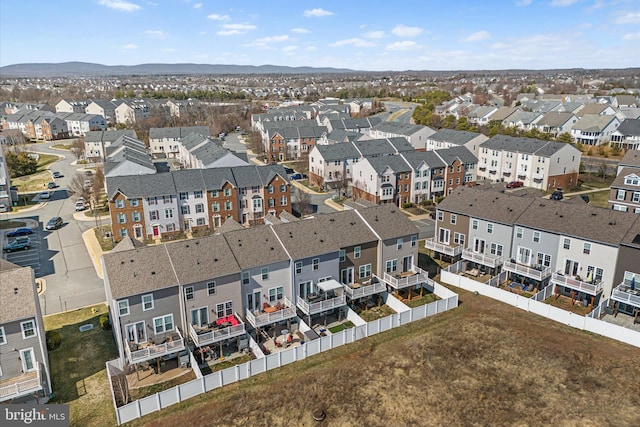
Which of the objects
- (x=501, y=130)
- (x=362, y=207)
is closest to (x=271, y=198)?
(x=362, y=207)

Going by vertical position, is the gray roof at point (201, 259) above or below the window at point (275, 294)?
above

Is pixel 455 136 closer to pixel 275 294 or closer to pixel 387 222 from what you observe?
pixel 387 222

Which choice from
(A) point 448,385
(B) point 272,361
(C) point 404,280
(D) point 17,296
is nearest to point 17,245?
(D) point 17,296

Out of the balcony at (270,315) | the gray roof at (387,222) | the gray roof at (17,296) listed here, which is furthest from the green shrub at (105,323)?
the gray roof at (387,222)

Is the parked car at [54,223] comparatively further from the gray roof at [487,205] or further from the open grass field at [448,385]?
the gray roof at [487,205]

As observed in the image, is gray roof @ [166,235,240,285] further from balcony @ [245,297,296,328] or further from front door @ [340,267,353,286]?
front door @ [340,267,353,286]

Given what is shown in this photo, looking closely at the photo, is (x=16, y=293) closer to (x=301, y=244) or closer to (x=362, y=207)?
(x=301, y=244)

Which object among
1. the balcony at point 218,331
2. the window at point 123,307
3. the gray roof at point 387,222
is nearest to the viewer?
the window at point 123,307

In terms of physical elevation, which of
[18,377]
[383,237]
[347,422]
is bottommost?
[347,422]
